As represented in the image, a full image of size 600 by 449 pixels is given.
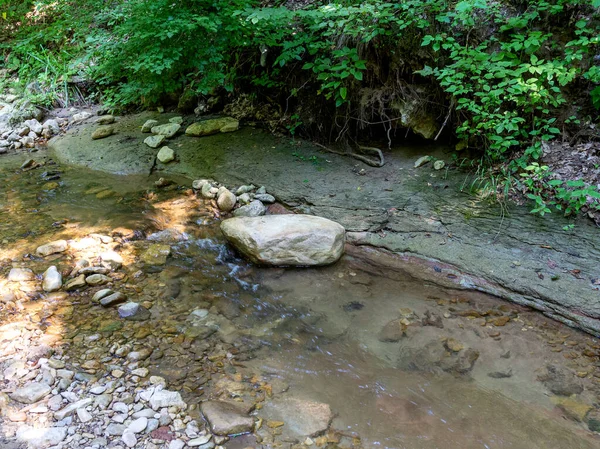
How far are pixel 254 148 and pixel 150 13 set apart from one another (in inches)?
76.4

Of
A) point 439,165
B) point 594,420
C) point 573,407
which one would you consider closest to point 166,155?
point 439,165

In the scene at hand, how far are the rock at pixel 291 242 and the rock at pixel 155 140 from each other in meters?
2.76

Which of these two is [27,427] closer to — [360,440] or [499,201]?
[360,440]

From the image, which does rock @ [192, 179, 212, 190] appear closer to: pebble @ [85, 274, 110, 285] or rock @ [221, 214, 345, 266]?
rock @ [221, 214, 345, 266]

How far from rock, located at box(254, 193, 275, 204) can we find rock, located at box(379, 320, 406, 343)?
203 centimetres

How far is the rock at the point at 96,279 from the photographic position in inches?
128

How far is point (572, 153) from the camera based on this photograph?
152 inches

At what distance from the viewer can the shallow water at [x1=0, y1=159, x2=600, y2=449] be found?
7.39 feet

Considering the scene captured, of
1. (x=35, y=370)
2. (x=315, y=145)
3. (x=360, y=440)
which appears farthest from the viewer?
(x=315, y=145)

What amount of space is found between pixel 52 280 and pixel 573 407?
11.7ft

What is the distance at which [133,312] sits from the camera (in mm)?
2969

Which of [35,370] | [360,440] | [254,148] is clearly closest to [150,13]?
[254,148]

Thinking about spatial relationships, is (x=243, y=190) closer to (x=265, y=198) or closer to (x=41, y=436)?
(x=265, y=198)

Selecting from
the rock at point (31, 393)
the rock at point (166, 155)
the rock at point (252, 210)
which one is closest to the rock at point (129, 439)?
the rock at point (31, 393)
